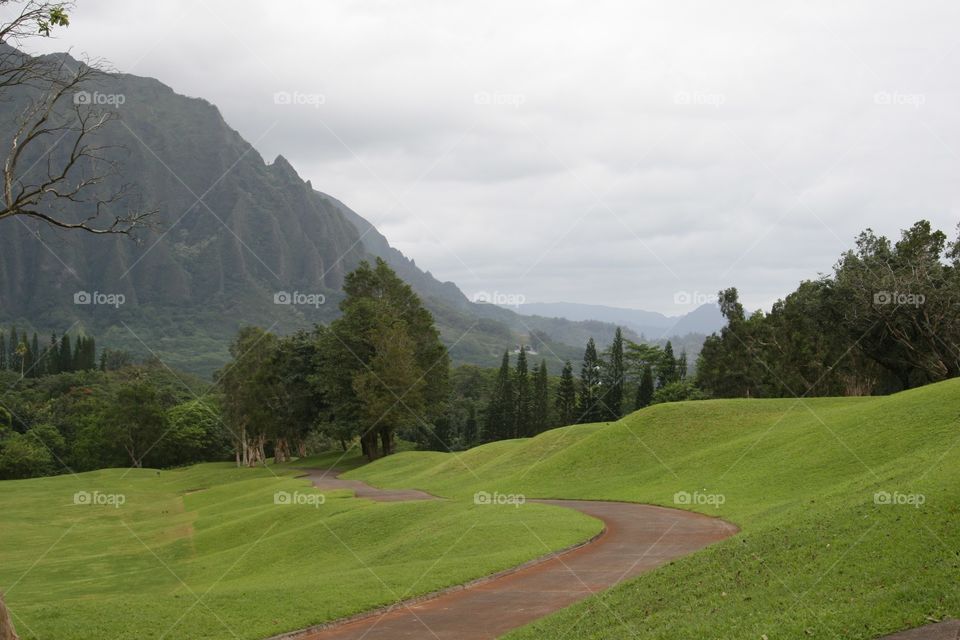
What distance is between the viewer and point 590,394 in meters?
105

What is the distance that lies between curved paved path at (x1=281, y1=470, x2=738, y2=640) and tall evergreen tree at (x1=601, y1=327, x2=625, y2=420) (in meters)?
73.5

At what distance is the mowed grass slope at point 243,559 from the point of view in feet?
53.9

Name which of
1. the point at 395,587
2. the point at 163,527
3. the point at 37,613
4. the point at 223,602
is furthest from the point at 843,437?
the point at 163,527

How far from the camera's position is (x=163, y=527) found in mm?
44719

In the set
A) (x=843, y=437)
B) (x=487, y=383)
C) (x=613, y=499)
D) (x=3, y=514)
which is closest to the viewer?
(x=843, y=437)

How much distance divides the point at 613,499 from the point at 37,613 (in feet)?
79.8

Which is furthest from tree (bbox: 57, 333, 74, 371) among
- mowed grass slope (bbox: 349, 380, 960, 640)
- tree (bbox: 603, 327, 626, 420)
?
mowed grass slope (bbox: 349, 380, 960, 640)

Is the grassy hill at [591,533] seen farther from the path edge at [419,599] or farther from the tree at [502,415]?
the tree at [502,415]

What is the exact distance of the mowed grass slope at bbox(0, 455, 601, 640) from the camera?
16438 mm

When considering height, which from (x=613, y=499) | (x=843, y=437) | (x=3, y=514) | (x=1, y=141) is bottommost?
(x=3, y=514)

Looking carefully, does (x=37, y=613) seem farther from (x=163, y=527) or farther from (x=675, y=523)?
(x=163, y=527)

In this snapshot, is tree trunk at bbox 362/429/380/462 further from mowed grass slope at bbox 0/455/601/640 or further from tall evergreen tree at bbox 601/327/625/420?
tall evergreen tree at bbox 601/327/625/420

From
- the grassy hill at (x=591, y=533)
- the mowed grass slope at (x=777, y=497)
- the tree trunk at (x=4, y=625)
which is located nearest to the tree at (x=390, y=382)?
the grassy hill at (x=591, y=533)

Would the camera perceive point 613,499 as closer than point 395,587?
No
